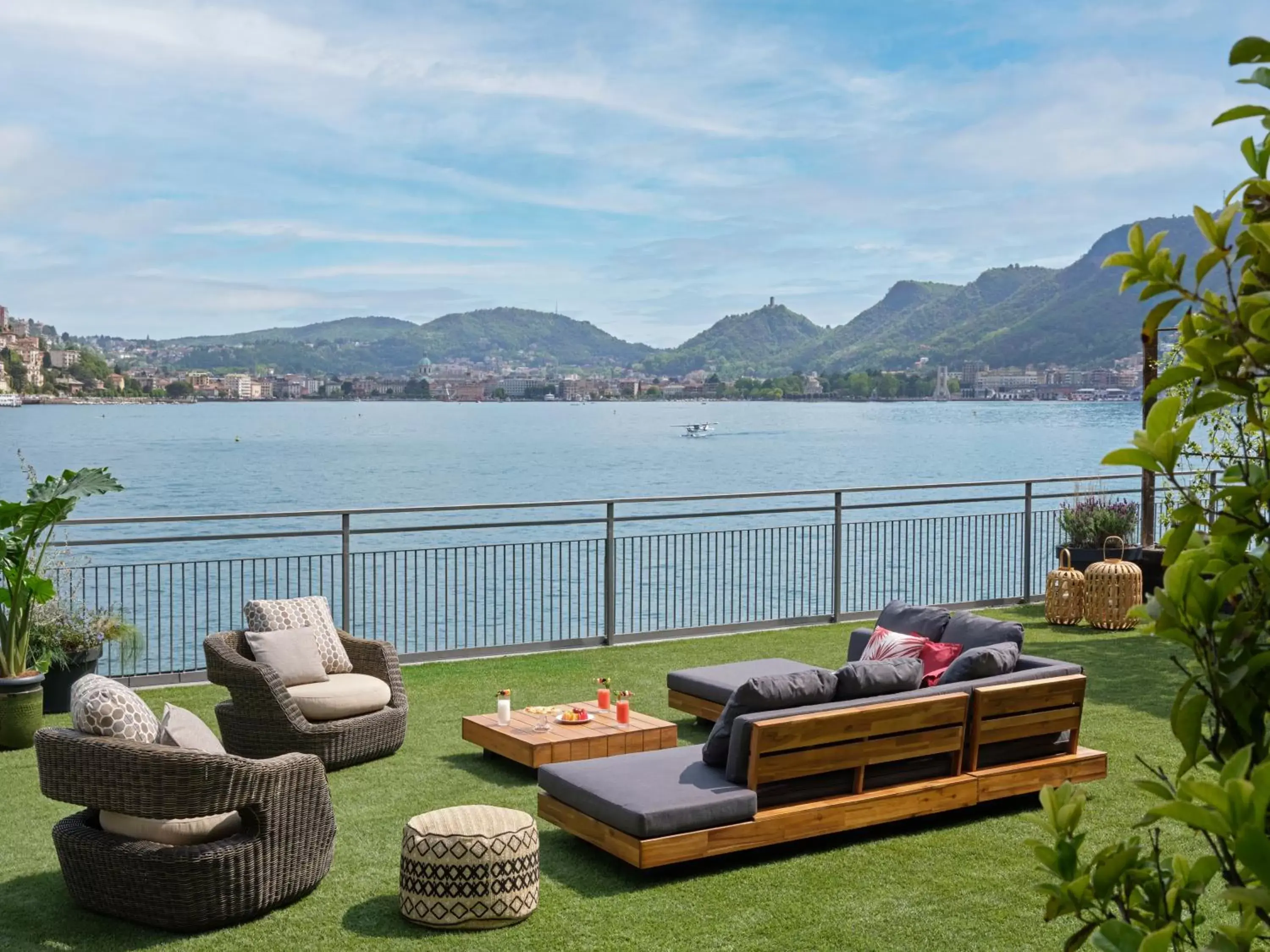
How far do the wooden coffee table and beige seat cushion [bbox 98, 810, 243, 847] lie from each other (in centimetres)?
206

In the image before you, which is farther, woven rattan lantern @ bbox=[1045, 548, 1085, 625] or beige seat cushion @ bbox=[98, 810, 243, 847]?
woven rattan lantern @ bbox=[1045, 548, 1085, 625]

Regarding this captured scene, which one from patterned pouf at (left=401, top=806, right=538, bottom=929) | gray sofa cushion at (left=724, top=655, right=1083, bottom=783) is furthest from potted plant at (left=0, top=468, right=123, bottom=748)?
gray sofa cushion at (left=724, top=655, right=1083, bottom=783)

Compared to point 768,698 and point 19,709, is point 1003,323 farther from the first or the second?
point 768,698

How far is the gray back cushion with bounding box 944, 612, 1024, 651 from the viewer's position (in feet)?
22.6

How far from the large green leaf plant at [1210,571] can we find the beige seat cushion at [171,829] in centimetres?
430

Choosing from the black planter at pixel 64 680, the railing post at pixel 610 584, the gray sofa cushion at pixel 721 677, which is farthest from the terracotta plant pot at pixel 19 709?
the railing post at pixel 610 584

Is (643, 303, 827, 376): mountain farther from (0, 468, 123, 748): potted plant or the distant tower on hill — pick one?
(0, 468, 123, 748): potted plant

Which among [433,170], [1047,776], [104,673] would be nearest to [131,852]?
[1047,776]

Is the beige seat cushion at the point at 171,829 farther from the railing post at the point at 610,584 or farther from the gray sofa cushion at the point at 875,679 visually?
the railing post at the point at 610,584

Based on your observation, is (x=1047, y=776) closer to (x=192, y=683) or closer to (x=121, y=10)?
(x=192, y=683)

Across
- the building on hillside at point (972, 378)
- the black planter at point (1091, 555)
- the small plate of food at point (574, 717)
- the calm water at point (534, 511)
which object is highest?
the building on hillside at point (972, 378)

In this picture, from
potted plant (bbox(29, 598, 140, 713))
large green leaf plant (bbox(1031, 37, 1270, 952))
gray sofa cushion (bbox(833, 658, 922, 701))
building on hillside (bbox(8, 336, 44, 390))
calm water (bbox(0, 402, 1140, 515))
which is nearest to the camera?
large green leaf plant (bbox(1031, 37, 1270, 952))

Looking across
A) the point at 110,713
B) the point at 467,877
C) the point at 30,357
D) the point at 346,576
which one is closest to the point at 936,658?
the point at 467,877

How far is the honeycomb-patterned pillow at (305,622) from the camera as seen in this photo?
7.70 metres
